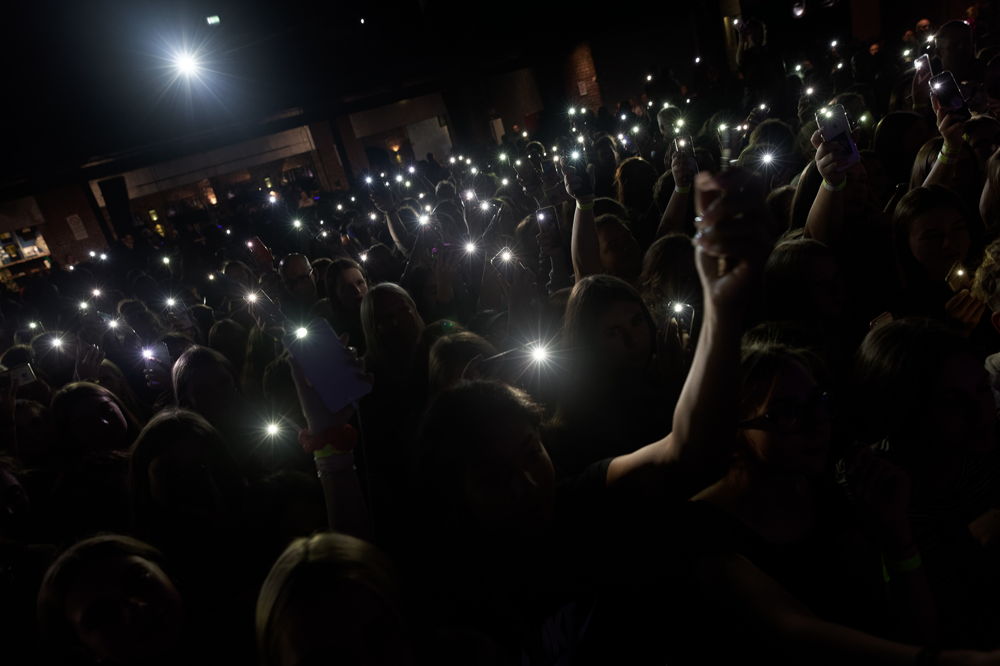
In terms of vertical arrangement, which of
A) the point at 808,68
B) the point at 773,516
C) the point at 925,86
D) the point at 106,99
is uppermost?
the point at 106,99

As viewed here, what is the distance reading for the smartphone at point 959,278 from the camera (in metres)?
2.70

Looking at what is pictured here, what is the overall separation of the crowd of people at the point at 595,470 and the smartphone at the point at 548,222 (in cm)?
2

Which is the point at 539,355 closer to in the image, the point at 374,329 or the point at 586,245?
the point at 586,245

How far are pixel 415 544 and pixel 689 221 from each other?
417 centimetres

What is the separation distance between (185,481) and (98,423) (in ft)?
5.15

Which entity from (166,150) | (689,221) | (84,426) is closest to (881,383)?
(689,221)

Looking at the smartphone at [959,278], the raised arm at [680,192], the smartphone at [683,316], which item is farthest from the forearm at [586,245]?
the smartphone at [959,278]

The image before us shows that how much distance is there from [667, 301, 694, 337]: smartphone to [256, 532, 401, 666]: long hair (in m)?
1.80

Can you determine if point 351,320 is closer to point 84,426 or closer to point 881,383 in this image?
point 84,426

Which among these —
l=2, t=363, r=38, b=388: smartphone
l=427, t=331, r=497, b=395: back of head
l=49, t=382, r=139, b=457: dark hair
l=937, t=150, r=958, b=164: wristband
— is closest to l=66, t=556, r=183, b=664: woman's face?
l=427, t=331, r=497, b=395: back of head

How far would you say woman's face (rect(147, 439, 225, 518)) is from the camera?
2.28m

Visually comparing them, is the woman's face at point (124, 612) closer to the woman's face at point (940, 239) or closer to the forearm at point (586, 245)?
the forearm at point (586, 245)

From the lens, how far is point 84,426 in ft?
11.0

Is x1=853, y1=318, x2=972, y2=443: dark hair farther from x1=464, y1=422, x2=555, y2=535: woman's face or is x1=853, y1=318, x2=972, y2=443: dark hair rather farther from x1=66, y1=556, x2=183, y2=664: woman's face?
x1=66, y1=556, x2=183, y2=664: woman's face
